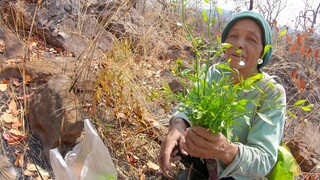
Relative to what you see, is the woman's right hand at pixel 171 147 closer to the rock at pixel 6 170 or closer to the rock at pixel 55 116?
the rock at pixel 55 116

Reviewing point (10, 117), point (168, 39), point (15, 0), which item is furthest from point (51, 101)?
point (168, 39)

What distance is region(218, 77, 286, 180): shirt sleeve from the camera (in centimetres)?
122

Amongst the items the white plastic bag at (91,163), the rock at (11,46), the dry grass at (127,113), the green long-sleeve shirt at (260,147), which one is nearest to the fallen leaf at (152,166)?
the dry grass at (127,113)

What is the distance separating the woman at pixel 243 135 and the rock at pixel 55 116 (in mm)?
698

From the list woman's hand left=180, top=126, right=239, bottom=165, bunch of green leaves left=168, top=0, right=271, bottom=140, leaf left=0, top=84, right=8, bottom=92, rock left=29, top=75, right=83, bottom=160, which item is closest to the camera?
bunch of green leaves left=168, top=0, right=271, bottom=140

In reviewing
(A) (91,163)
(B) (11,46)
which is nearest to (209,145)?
(A) (91,163)

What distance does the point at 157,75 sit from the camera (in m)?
3.13

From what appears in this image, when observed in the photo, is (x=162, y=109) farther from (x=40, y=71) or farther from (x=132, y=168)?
(x=40, y=71)

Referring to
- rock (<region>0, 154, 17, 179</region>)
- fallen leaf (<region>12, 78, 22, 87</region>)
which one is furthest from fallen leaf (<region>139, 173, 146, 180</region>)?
fallen leaf (<region>12, 78, 22, 87</region>)

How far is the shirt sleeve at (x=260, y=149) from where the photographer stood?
1.22 m

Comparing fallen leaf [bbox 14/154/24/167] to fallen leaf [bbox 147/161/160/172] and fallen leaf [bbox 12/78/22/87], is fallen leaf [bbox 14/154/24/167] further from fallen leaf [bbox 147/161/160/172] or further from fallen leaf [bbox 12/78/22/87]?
fallen leaf [bbox 147/161/160/172]

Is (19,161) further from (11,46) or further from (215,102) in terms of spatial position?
(215,102)

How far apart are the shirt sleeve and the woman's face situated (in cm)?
16

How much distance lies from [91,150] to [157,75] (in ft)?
5.59
